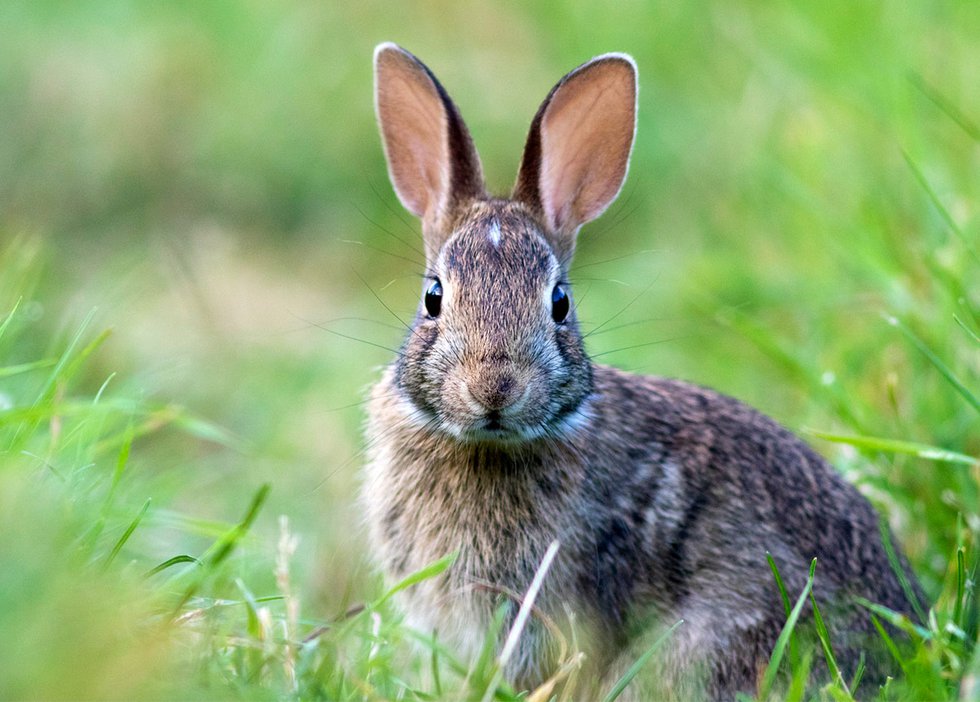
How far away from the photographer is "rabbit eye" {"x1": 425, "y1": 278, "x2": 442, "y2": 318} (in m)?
4.43

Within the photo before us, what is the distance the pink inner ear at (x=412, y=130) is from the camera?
489cm

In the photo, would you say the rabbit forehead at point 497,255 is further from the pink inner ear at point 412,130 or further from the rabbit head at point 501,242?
the pink inner ear at point 412,130

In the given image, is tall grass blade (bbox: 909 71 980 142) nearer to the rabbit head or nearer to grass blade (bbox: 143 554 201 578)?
the rabbit head

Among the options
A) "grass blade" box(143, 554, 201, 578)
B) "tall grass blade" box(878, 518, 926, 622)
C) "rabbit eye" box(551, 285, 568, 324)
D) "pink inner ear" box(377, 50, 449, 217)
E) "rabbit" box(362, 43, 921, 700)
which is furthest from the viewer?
"pink inner ear" box(377, 50, 449, 217)

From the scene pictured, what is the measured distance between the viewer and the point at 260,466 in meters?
6.74

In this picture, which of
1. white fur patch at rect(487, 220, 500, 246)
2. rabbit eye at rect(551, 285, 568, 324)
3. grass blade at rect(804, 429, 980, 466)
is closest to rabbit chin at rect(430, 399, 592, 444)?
rabbit eye at rect(551, 285, 568, 324)

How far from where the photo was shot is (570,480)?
452 centimetres

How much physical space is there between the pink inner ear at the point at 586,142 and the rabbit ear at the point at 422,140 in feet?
0.96

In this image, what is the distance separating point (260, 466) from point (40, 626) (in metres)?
4.03

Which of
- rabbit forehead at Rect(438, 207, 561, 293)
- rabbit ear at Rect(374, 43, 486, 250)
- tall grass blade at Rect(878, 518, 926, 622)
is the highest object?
rabbit ear at Rect(374, 43, 486, 250)

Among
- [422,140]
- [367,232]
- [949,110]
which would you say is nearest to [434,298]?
[422,140]

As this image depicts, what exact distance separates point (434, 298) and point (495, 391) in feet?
2.18

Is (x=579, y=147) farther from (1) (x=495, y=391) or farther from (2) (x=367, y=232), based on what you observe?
(2) (x=367, y=232)

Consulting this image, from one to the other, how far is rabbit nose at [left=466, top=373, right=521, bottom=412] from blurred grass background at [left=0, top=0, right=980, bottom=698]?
785 millimetres
